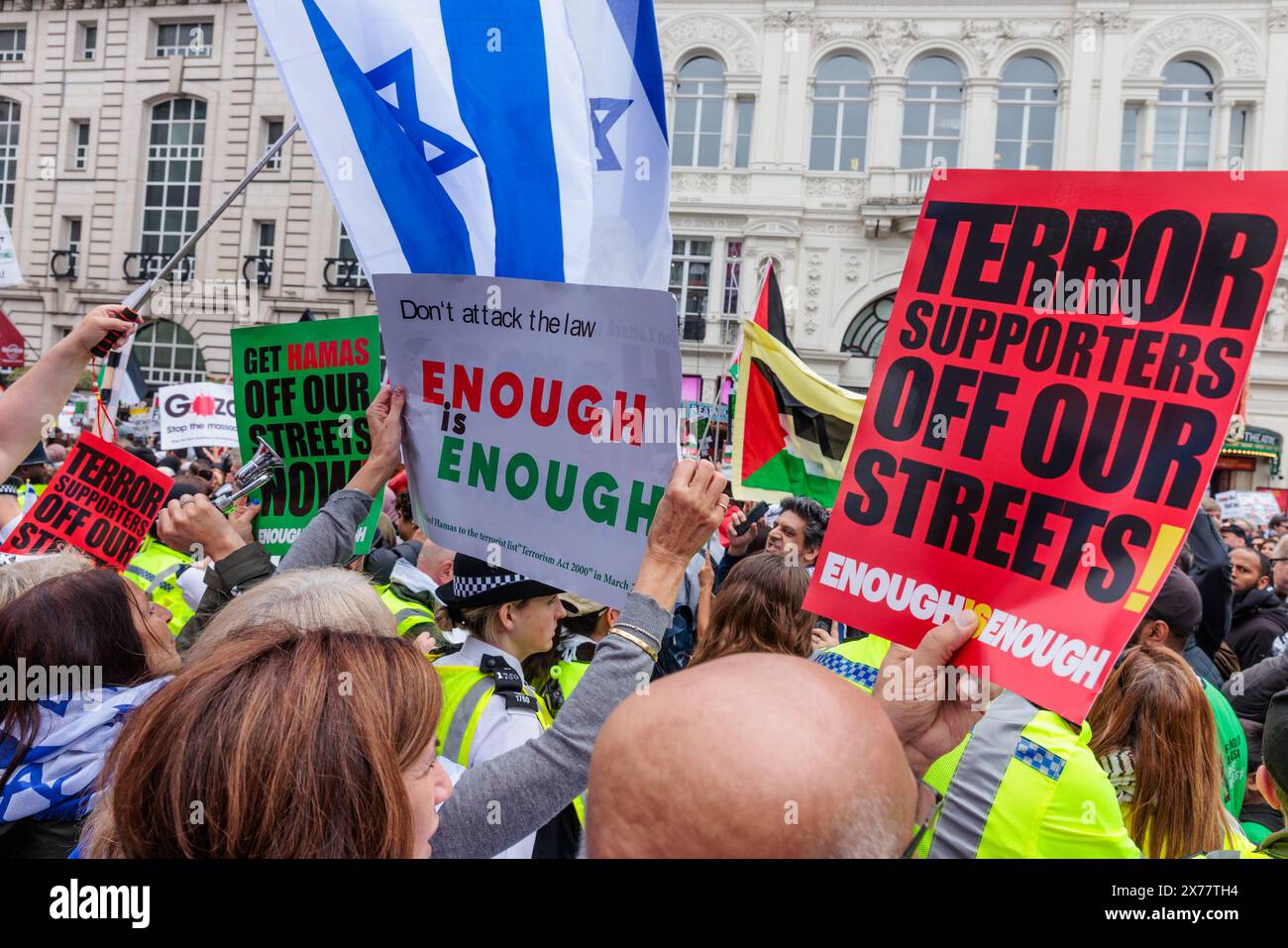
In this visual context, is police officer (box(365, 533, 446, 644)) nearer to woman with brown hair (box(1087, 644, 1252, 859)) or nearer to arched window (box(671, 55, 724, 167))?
woman with brown hair (box(1087, 644, 1252, 859))

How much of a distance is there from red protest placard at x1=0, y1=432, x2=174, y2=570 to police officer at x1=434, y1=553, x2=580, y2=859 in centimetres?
193

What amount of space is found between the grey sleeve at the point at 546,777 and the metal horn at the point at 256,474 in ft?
6.68

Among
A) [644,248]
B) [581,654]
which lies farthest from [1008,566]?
[581,654]

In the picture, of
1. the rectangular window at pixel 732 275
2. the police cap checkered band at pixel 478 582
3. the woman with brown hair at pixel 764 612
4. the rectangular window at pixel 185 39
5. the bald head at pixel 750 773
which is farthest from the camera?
the rectangular window at pixel 185 39

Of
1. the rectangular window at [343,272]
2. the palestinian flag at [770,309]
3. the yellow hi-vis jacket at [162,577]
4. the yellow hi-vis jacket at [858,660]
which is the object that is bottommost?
the yellow hi-vis jacket at [162,577]

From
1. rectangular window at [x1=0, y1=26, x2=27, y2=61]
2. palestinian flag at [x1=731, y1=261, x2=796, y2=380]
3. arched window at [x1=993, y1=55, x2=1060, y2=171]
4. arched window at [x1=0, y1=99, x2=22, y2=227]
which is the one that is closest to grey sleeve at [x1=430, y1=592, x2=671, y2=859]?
palestinian flag at [x1=731, y1=261, x2=796, y2=380]

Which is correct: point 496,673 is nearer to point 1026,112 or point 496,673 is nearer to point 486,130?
point 486,130

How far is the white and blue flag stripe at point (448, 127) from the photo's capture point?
2.73 meters

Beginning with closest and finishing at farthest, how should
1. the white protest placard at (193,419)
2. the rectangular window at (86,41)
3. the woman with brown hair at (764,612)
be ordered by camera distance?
the woman with brown hair at (764,612) → the white protest placard at (193,419) → the rectangular window at (86,41)

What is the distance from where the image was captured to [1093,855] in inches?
75.3

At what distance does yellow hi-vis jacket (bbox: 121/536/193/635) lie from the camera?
14.4 feet

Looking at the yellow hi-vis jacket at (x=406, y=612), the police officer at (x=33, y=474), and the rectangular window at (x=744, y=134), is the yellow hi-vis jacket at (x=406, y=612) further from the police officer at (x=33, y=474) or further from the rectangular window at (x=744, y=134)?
the rectangular window at (x=744, y=134)

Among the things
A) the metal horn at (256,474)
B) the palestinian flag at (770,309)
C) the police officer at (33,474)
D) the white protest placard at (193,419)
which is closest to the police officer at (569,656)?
the metal horn at (256,474)
